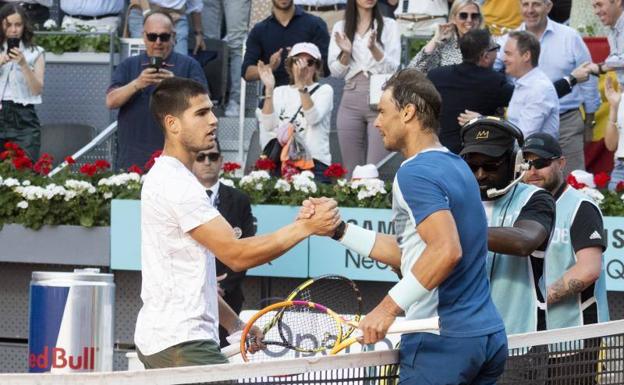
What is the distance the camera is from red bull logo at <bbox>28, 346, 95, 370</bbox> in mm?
6457

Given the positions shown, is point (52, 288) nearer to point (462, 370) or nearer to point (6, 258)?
point (462, 370)

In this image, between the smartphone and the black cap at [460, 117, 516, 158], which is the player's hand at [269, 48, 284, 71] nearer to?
the smartphone

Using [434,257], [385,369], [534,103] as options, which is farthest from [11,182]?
[434,257]

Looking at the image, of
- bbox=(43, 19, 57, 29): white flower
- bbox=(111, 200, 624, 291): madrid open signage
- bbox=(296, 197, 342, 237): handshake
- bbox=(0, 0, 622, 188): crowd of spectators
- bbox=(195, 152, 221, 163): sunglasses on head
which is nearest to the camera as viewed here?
bbox=(296, 197, 342, 237): handshake

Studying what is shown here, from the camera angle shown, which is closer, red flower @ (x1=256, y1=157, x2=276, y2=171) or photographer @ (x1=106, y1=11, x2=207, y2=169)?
red flower @ (x1=256, y1=157, x2=276, y2=171)

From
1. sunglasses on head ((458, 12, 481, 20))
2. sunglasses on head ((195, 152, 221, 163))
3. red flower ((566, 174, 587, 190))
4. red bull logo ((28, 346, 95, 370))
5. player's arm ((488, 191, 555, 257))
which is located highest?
sunglasses on head ((458, 12, 481, 20))

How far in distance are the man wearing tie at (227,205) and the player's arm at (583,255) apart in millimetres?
2736

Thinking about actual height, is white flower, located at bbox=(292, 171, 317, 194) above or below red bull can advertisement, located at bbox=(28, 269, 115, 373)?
above

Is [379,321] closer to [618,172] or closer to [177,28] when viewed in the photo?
[618,172]

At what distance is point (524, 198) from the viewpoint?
6129 millimetres

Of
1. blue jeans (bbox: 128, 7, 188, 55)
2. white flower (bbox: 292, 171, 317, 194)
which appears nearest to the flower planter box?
white flower (bbox: 292, 171, 317, 194)

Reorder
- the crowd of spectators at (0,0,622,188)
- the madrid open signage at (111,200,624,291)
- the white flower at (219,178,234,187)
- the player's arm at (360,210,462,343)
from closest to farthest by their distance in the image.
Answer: the player's arm at (360,210,462,343), the madrid open signage at (111,200,624,291), the white flower at (219,178,234,187), the crowd of spectators at (0,0,622,188)

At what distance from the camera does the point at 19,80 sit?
1365 centimetres

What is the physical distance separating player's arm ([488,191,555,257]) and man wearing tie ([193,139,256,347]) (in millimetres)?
3309
